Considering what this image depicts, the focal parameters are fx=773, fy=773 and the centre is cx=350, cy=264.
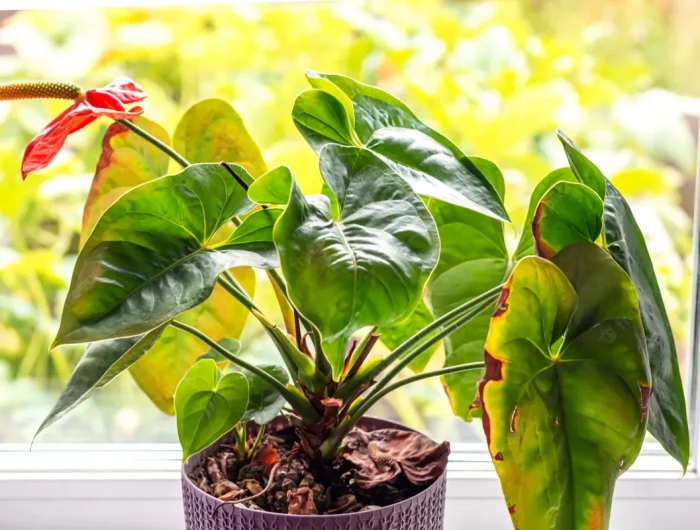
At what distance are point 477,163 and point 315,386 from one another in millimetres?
282

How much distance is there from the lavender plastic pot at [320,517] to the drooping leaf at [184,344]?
0.54 feet

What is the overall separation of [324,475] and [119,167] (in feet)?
1.37

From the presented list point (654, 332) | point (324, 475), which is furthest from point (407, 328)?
point (654, 332)

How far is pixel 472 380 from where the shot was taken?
896mm

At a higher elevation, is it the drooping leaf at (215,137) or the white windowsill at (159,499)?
the drooping leaf at (215,137)

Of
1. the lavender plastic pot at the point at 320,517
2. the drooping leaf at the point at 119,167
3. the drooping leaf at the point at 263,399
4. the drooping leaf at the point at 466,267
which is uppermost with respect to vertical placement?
the drooping leaf at the point at 119,167

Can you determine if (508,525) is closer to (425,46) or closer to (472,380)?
(472,380)

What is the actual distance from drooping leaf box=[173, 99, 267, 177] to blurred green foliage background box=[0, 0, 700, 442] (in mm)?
313

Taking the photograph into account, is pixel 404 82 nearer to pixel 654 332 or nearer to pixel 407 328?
pixel 407 328

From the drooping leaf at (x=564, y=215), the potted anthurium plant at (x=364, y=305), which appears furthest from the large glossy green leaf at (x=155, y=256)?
the drooping leaf at (x=564, y=215)

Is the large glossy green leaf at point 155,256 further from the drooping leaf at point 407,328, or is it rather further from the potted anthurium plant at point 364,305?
the drooping leaf at point 407,328

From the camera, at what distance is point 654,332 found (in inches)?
25.5

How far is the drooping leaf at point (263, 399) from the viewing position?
769mm

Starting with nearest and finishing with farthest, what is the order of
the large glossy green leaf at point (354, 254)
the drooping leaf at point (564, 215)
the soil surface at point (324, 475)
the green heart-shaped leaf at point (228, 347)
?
the large glossy green leaf at point (354, 254) → the drooping leaf at point (564, 215) → the soil surface at point (324, 475) → the green heart-shaped leaf at point (228, 347)
